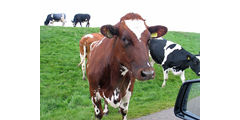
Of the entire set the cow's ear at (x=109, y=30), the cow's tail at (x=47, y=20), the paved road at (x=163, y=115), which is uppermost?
the cow's tail at (x=47, y=20)

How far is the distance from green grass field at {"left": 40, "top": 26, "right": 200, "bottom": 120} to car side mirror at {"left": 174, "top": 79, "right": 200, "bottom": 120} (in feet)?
2.17

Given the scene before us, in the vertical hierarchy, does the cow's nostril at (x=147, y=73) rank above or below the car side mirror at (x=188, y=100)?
above

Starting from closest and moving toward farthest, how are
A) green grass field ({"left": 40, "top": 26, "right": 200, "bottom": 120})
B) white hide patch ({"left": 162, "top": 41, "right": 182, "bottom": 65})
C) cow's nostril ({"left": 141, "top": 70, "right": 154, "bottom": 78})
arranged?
cow's nostril ({"left": 141, "top": 70, "right": 154, "bottom": 78}), green grass field ({"left": 40, "top": 26, "right": 200, "bottom": 120}), white hide patch ({"left": 162, "top": 41, "right": 182, "bottom": 65})

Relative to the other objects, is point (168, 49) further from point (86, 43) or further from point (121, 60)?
point (121, 60)

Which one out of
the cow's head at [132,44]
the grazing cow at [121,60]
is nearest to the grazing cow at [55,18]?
the grazing cow at [121,60]

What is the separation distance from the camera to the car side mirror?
1.12m

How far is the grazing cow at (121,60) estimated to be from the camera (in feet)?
3.86

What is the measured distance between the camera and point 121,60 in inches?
51.8

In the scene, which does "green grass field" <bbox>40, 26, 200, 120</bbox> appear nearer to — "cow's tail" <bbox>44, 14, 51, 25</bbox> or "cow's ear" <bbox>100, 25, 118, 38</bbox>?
"cow's tail" <bbox>44, 14, 51, 25</bbox>

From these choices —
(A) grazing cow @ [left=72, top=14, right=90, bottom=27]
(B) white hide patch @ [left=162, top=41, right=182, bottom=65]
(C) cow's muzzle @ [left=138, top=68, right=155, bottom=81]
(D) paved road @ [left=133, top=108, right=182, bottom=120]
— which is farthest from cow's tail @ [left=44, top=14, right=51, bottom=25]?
(B) white hide patch @ [left=162, top=41, right=182, bottom=65]

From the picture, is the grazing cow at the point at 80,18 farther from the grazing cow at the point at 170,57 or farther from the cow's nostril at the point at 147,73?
the cow's nostril at the point at 147,73
